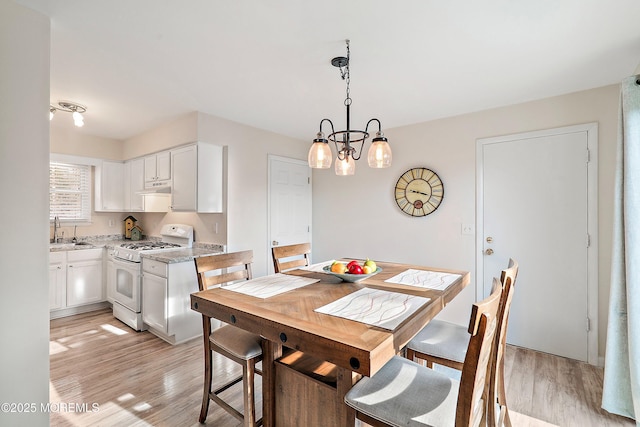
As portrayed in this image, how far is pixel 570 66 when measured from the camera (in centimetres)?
219

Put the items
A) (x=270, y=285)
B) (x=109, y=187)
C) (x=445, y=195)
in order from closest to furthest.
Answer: (x=270, y=285) < (x=445, y=195) < (x=109, y=187)

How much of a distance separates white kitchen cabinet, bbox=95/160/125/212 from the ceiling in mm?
1471

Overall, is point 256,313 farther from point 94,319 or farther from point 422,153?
point 94,319

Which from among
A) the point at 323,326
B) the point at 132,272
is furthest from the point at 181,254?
the point at 323,326

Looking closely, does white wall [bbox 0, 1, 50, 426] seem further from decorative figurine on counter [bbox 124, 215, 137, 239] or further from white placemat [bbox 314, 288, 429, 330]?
decorative figurine on counter [bbox 124, 215, 137, 239]

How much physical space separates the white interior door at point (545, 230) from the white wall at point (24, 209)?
3.53m

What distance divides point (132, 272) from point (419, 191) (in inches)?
134

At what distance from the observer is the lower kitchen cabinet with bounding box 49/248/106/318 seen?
3551mm

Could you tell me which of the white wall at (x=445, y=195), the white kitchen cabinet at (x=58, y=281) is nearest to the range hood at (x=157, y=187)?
the white kitchen cabinet at (x=58, y=281)

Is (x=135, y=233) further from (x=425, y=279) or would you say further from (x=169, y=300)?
(x=425, y=279)

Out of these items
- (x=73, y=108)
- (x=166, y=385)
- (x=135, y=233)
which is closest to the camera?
(x=166, y=385)

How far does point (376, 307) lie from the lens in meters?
1.45

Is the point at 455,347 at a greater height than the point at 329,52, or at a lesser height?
lesser

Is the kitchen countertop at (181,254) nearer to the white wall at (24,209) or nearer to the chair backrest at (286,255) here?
the chair backrest at (286,255)
